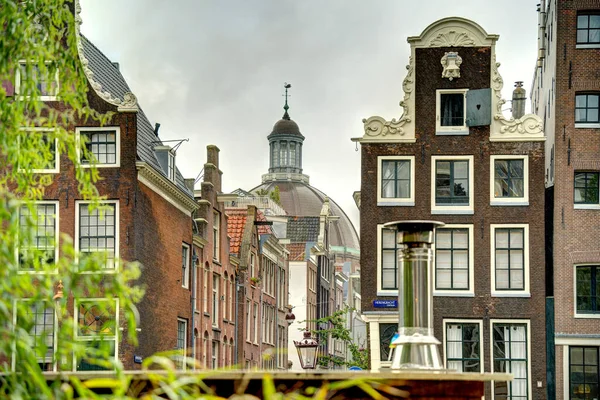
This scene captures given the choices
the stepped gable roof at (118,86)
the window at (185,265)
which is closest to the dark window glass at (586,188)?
the stepped gable roof at (118,86)

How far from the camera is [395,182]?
37.4 meters

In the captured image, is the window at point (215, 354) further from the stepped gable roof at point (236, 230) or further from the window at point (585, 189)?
the window at point (585, 189)

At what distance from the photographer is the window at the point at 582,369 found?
119 feet

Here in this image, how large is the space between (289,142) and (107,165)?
106 meters

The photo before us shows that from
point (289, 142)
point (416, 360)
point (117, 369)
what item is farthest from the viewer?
point (289, 142)

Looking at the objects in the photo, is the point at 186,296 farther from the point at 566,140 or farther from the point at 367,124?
the point at 566,140

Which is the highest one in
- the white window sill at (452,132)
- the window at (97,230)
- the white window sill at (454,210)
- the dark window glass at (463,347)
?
the white window sill at (452,132)

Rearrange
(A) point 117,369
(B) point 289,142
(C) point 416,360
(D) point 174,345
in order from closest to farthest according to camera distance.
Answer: (A) point 117,369 → (C) point 416,360 → (D) point 174,345 → (B) point 289,142

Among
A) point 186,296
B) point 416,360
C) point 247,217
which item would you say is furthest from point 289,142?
point 416,360

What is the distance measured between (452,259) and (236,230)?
62.9ft

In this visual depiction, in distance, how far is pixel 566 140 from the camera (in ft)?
123

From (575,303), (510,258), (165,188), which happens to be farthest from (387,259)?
(165,188)

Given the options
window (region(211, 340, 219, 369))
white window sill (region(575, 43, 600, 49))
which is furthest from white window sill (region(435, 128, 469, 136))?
window (region(211, 340, 219, 369))

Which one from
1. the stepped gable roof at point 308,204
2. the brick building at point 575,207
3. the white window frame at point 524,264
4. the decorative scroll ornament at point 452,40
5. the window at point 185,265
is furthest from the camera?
the stepped gable roof at point 308,204
